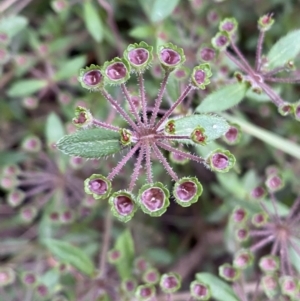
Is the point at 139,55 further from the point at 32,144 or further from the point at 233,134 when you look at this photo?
the point at 32,144

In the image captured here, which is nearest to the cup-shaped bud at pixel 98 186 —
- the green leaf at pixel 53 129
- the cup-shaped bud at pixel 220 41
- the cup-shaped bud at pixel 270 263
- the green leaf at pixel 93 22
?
the cup-shaped bud at pixel 220 41

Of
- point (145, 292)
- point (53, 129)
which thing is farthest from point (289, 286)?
point (53, 129)

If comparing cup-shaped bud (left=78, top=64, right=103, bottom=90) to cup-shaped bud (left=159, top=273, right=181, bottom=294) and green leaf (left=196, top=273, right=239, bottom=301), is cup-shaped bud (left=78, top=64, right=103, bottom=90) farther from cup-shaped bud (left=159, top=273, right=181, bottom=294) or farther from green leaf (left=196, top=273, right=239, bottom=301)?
green leaf (left=196, top=273, right=239, bottom=301)

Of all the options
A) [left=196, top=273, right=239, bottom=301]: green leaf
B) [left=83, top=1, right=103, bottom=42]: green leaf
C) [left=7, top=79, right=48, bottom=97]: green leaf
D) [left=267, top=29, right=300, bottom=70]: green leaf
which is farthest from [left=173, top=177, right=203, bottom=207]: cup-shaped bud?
[left=7, top=79, right=48, bottom=97]: green leaf

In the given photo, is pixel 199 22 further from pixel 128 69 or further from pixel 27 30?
pixel 128 69

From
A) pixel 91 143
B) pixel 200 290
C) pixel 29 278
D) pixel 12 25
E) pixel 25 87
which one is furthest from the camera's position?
pixel 25 87

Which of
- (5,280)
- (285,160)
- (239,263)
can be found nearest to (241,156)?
(285,160)
